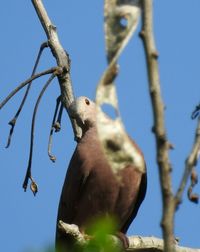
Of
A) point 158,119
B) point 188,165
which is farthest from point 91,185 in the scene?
point 158,119

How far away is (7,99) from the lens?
490cm

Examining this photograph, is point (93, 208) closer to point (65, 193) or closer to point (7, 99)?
point (65, 193)

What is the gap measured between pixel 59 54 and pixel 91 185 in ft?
5.19

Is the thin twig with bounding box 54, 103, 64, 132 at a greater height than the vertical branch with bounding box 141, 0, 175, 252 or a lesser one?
greater

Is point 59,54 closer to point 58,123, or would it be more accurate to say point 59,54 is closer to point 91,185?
point 58,123

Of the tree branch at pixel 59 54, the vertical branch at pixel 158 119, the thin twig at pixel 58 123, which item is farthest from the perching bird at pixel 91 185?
the vertical branch at pixel 158 119

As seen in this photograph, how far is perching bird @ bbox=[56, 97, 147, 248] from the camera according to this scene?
249 inches

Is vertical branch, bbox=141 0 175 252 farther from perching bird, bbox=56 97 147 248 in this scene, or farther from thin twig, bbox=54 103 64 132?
perching bird, bbox=56 97 147 248

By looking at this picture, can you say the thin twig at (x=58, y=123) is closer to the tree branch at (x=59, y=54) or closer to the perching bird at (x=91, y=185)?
the tree branch at (x=59, y=54)

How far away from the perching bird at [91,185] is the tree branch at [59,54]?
87 centimetres

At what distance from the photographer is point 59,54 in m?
5.34

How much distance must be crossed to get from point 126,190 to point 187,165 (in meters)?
4.69

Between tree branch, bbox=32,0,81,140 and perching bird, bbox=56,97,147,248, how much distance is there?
865 mm

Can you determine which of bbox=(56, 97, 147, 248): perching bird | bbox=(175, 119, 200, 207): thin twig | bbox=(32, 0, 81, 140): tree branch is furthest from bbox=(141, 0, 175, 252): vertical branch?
bbox=(56, 97, 147, 248): perching bird
